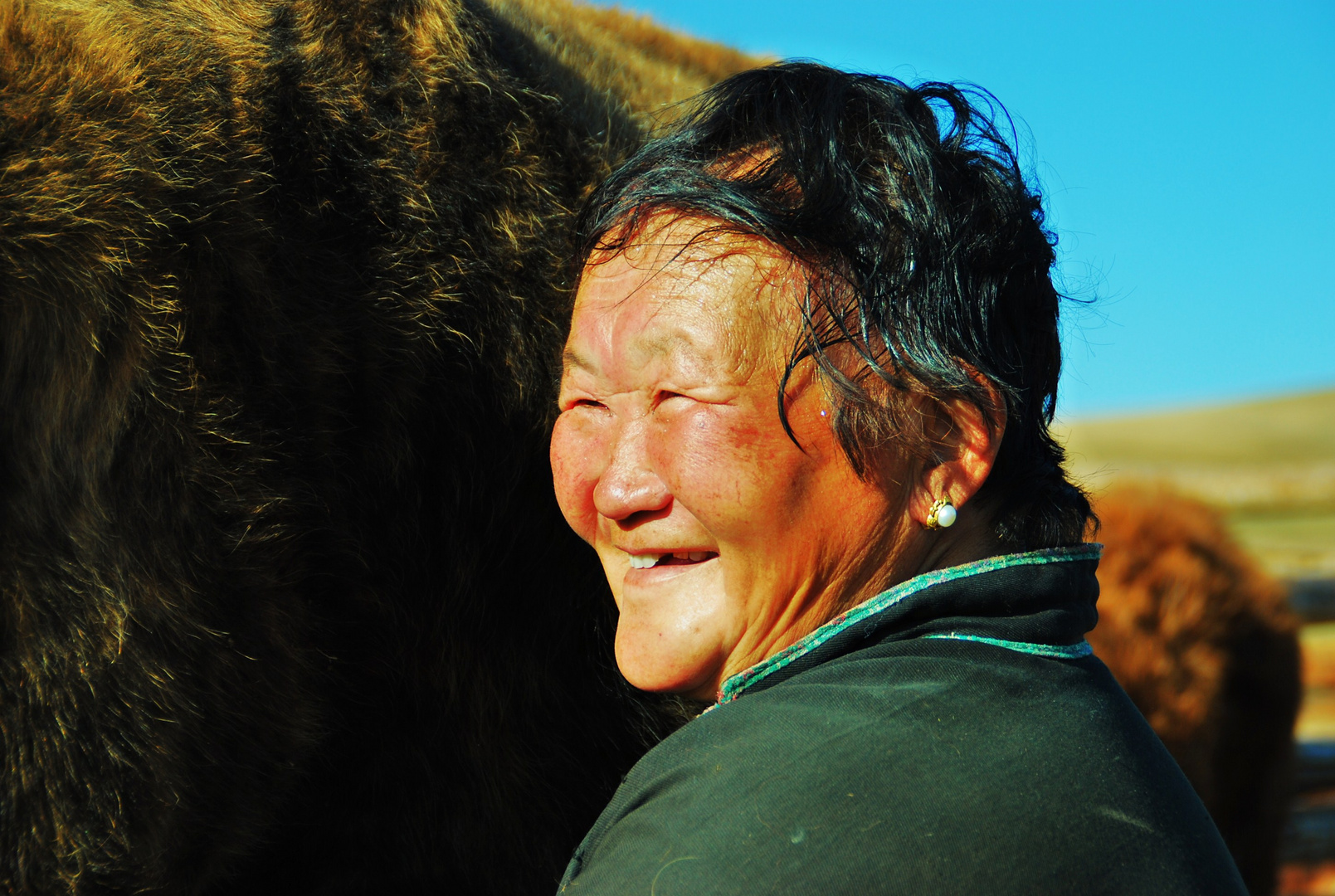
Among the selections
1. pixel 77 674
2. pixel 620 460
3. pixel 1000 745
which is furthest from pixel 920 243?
pixel 77 674

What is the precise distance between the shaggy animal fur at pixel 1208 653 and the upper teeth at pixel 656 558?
2.39m

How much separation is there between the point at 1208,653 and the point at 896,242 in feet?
9.35

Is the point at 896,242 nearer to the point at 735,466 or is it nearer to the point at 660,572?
the point at 735,466

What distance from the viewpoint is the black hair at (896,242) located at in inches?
45.6

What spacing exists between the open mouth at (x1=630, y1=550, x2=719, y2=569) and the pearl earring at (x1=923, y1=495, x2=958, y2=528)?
0.79 ft

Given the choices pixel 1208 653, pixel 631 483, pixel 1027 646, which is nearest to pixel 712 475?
pixel 631 483

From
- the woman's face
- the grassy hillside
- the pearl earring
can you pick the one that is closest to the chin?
the woman's face

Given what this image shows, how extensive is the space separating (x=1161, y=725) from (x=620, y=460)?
266 centimetres

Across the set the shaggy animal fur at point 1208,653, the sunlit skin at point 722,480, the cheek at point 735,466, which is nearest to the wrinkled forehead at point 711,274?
the sunlit skin at point 722,480

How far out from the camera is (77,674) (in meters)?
1.25

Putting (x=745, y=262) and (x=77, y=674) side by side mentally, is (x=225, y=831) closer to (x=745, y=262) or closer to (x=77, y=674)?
(x=77, y=674)

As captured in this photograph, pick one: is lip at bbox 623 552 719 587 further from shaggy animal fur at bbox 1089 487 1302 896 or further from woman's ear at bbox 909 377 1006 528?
shaggy animal fur at bbox 1089 487 1302 896

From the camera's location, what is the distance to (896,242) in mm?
1169

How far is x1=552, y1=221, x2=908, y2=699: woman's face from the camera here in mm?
1175
